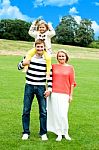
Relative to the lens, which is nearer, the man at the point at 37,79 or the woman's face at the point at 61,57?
the man at the point at 37,79

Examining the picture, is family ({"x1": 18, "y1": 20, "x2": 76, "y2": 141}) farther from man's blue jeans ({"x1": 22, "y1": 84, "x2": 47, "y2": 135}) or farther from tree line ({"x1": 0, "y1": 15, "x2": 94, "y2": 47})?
tree line ({"x1": 0, "y1": 15, "x2": 94, "y2": 47})

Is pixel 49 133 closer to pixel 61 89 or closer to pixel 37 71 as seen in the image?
pixel 61 89

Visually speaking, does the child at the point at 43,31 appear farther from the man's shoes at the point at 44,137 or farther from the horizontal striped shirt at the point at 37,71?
the man's shoes at the point at 44,137

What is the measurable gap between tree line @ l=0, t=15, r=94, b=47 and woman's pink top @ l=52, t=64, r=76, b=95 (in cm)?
8592

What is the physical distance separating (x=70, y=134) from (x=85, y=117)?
2.39 m

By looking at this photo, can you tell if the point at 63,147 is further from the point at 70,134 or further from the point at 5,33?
the point at 5,33

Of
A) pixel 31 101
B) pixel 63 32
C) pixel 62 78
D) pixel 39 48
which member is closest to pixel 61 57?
pixel 62 78

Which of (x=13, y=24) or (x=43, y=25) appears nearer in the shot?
(x=43, y=25)

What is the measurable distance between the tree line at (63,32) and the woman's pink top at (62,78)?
282 ft

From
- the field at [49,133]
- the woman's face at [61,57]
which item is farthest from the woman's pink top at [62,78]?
the field at [49,133]

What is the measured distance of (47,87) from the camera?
8.57 metres

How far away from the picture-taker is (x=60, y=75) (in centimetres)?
857

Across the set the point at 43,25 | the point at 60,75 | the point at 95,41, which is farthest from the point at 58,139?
the point at 95,41

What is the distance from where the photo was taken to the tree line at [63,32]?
99188 millimetres
